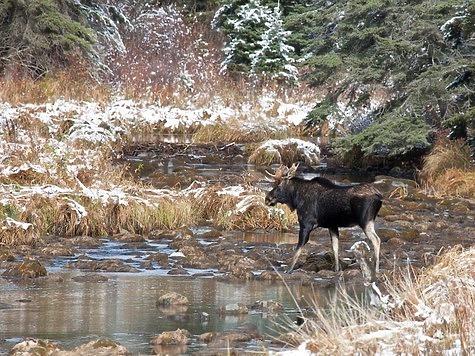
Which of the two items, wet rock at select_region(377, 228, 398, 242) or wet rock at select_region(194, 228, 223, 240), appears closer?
wet rock at select_region(377, 228, 398, 242)

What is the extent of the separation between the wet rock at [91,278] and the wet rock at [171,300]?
1538mm

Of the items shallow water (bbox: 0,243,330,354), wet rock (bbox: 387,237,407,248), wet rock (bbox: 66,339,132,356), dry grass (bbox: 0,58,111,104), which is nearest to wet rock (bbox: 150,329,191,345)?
shallow water (bbox: 0,243,330,354)

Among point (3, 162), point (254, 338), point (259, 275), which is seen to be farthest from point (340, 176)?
point (254, 338)

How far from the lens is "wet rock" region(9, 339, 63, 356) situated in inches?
325

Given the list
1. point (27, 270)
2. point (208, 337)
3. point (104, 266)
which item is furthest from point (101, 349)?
point (104, 266)

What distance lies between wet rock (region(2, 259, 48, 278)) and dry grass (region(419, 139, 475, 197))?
1165cm

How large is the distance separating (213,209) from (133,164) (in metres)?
8.10

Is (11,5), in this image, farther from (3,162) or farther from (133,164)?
(3,162)

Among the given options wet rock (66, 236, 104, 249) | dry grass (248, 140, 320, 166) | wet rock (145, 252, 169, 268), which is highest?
dry grass (248, 140, 320, 166)

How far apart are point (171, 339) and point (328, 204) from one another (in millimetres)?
5117

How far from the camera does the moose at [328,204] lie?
13.3 meters

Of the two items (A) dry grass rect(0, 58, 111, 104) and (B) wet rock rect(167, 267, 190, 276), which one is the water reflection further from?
(A) dry grass rect(0, 58, 111, 104)

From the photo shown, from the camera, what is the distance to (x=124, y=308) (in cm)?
1079

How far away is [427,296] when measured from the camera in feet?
29.0
